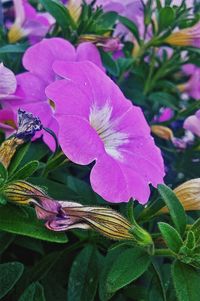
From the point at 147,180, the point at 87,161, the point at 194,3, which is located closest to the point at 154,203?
the point at 147,180

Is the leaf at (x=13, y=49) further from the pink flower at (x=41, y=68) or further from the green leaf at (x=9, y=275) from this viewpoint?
the green leaf at (x=9, y=275)

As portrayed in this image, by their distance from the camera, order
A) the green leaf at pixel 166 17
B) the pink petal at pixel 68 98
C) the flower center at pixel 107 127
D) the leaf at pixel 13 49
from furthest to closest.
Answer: the green leaf at pixel 166 17
the leaf at pixel 13 49
the flower center at pixel 107 127
the pink petal at pixel 68 98

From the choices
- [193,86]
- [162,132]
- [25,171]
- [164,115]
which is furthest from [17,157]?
[193,86]

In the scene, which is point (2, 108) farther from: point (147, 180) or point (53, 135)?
point (147, 180)

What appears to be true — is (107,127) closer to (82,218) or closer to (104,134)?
(104,134)

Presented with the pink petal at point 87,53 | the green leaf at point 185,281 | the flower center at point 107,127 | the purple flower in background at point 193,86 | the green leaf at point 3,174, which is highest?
the pink petal at point 87,53

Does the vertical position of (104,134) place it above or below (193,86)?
above

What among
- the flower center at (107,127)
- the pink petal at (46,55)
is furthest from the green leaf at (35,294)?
the pink petal at (46,55)
